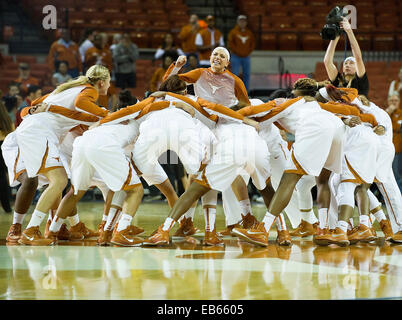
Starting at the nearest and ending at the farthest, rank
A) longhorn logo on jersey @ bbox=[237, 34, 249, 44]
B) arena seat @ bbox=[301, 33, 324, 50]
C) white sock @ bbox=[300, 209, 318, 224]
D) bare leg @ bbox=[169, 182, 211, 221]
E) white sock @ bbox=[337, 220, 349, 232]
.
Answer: bare leg @ bbox=[169, 182, 211, 221], white sock @ bbox=[337, 220, 349, 232], white sock @ bbox=[300, 209, 318, 224], longhorn logo on jersey @ bbox=[237, 34, 249, 44], arena seat @ bbox=[301, 33, 324, 50]

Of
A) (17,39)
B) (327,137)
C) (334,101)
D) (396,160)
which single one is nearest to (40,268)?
(327,137)

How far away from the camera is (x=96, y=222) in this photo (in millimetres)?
8242

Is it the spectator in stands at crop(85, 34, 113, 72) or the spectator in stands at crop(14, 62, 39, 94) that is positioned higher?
the spectator in stands at crop(85, 34, 113, 72)

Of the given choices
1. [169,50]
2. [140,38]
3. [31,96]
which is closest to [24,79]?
[31,96]

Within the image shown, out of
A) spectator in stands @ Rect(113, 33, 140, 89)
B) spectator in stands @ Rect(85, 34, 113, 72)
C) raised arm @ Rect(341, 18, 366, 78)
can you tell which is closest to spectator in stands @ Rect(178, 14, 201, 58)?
spectator in stands @ Rect(113, 33, 140, 89)

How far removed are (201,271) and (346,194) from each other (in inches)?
82.0

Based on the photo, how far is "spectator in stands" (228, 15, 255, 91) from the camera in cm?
1307

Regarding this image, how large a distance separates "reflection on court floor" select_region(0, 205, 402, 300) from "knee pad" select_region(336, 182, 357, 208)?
43 centimetres

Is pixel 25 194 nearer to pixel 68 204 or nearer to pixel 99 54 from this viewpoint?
pixel 68 204

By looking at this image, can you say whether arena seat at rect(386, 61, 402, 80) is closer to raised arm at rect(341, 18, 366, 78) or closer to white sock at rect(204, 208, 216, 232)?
raised arm at rect(341, 18, 366, 78)

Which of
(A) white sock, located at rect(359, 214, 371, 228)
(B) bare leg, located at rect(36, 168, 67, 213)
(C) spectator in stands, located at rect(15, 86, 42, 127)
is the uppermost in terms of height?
(C) spectator in stands, located at rect(15, 86, 42, 127)
